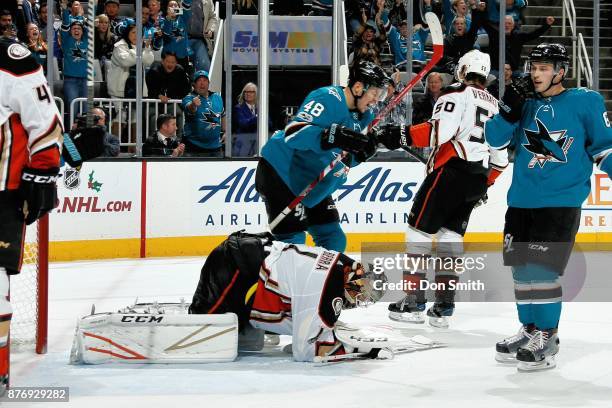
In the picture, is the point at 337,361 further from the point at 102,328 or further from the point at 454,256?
the point at 454,256

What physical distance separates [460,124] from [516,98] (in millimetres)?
976

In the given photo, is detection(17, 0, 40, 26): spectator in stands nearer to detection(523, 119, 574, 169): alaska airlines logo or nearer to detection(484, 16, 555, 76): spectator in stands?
detection(484, 16, 555, 76): spectator in stands

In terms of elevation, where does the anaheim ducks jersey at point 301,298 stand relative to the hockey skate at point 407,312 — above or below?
above

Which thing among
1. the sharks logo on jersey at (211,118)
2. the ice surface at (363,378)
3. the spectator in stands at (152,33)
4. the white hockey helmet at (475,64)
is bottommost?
the ice surface at (363,378)

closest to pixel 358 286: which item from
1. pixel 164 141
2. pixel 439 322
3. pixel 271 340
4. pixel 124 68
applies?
pixel 271 340

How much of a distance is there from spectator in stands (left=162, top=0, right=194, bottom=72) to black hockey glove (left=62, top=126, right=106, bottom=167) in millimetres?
4945

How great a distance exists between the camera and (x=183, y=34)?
9.27m

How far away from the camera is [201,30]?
945 centimetres

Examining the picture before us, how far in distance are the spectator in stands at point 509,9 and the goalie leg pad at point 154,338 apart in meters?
5.57

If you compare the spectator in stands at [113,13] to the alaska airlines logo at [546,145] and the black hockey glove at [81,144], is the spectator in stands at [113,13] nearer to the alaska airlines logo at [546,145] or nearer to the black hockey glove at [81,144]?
the black hockey glove at [81,144]

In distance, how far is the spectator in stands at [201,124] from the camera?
8430 mm

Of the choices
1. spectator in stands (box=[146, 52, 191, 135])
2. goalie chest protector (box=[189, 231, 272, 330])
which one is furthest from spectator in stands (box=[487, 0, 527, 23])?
goalie chest protector (box=[189, 231, 272, 330])

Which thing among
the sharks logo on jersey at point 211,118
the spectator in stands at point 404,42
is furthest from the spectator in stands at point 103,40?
the spectator in stands at point 404,42


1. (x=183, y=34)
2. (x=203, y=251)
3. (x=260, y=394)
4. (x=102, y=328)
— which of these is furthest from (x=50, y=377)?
(x=183, y=34)
